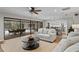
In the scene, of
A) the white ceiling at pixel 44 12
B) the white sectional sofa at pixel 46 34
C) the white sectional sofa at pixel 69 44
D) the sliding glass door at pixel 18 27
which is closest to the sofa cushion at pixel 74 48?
the white sectional sofa at pixel 69 44

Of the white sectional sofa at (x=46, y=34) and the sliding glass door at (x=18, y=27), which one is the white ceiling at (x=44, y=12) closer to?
the sliding glass door at (x=18, y=27)

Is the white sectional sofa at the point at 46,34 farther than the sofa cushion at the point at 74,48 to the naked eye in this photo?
Yes

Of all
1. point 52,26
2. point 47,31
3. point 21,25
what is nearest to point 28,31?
point 21,25

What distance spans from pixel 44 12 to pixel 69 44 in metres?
0.78

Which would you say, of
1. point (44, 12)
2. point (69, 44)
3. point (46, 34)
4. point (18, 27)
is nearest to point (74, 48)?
point (69, 44)

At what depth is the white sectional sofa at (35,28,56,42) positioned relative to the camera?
71.6 inches

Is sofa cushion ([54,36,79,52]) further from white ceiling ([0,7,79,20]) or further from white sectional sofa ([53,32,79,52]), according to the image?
white ceiling ([0,7,79,20])

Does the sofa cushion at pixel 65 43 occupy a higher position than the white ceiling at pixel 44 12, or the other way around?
the white ceiling at pixel 44 12

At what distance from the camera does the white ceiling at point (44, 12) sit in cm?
166

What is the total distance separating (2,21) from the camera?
1.63m

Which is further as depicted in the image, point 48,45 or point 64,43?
point 48,45

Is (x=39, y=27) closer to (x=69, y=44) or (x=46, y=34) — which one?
(x=46, y=34)
